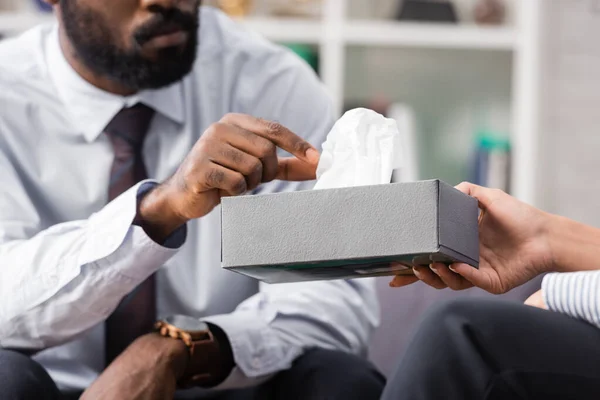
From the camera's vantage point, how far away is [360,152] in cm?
94

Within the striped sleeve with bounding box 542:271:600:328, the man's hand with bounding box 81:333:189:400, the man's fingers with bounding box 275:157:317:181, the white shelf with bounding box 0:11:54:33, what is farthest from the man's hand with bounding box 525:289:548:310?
the white shelf with bounding box 0:11:54:33

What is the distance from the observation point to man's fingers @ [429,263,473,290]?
936 mm

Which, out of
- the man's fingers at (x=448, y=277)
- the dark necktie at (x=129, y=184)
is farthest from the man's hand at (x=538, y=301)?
the dark necktie at (x=129, y=184)

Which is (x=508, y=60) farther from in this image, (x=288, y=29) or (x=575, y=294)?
(x=575, y=294)

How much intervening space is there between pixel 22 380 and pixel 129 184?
1.37 feet

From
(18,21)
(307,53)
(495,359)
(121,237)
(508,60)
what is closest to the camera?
(495,359)

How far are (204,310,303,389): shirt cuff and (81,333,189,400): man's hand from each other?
3.6 inches

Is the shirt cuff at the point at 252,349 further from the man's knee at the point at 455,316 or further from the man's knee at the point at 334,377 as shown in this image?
the man's knee at the point at 455,316

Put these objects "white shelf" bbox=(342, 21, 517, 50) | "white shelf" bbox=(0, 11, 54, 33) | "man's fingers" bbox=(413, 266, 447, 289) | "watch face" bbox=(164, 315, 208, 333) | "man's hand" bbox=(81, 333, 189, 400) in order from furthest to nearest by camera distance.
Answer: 1. "white shelf" bbox=(342, 21, 517, 50)
2. "white shelf" bbox=(0, 11, 54, 33)
3. "watch face" bbox=(164, 315, 208, 333)
4. "man's hand" bbox=(81, 333, 189, 400)
5. "man's fingers" bbox=(413, 266, 447, 289)

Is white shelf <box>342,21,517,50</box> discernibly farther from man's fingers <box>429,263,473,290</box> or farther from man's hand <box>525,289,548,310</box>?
man's fingers <box>429,263,473,290</box>

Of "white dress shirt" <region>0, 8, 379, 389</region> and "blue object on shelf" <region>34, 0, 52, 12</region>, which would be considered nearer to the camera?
"white dress shirt" <region>0, 8, 379, 389</region>

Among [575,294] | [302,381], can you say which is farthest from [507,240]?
[302,381]

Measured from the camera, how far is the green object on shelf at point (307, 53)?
252cm

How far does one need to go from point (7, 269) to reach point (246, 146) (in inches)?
15.5
